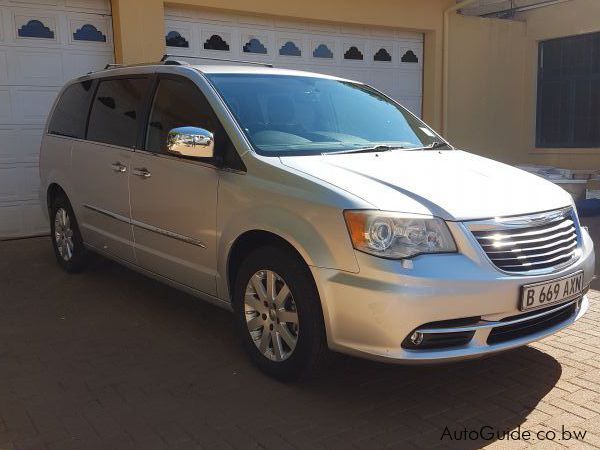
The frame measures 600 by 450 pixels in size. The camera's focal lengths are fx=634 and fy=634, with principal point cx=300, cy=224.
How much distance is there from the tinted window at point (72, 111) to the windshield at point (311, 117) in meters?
2.01

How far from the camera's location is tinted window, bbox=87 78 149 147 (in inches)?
193

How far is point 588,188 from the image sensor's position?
10.8 metres

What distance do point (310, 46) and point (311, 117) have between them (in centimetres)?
580

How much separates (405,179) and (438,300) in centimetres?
78

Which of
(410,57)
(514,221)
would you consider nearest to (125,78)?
(514,221)

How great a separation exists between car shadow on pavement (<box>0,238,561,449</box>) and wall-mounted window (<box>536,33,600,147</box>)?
919cm

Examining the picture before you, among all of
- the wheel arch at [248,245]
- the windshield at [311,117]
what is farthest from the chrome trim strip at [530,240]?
the windshield at [311,117]

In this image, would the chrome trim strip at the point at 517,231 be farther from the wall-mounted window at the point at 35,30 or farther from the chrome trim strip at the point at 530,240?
the wall-mounted window at the point at 35,30

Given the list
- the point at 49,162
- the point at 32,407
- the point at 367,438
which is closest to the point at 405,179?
the point at 367,438

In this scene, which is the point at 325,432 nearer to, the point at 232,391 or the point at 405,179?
the point at 232,391

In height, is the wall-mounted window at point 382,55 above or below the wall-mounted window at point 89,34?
below

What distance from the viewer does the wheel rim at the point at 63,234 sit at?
6.07 metres

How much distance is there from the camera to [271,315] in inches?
143

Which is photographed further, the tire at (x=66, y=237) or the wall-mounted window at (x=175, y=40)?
the wall-mounted window at (x=175, y=40)
